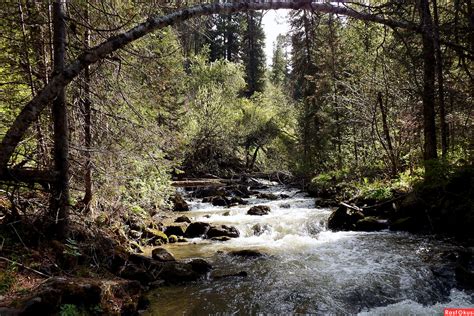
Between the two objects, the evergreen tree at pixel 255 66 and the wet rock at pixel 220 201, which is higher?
the evergreen tree at pixel 255 66

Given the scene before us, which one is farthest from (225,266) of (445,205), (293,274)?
(445,205)

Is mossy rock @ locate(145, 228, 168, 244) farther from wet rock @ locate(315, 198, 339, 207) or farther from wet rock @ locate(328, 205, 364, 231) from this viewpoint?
wet rock @ locate(315, 198, 339, 207)

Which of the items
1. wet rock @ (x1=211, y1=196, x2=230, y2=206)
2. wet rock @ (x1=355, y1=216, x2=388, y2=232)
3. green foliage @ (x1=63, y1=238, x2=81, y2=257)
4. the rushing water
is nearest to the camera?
green foliage @ (x1=63, y1=238, x2=81, y2=257)

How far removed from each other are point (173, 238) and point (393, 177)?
31.8ft

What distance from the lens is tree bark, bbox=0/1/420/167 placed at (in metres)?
4.18

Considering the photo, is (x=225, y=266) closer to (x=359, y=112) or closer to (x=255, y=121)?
(x=359, y=112)

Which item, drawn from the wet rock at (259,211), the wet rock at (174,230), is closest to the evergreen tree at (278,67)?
the wet rock at (259,211)

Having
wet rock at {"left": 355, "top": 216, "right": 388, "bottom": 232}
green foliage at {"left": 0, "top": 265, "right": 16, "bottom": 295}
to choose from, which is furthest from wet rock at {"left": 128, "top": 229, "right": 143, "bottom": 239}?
wet rock at {"left": 355, "top": 216, "right": 388, "bottom": 232}

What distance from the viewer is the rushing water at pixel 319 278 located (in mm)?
5980

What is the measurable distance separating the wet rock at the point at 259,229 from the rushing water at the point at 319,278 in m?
0.26

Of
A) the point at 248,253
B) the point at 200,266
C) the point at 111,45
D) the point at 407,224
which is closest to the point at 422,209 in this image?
the point at 407,224

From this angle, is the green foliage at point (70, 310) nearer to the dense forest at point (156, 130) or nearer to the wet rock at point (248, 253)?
the dense forest at point (156, 130)

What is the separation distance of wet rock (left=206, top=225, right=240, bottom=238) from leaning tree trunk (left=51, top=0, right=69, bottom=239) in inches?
255

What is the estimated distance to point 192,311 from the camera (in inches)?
232
